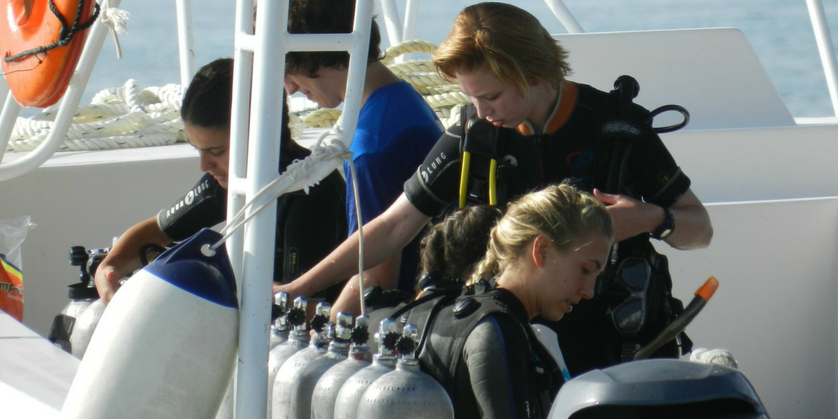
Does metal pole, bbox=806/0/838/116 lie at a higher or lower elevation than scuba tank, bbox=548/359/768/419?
higher

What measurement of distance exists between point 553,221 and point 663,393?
2.02 feet

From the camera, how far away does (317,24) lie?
1.99 meters

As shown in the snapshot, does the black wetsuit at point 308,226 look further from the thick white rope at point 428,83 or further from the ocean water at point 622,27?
the ocean water at point 622,27

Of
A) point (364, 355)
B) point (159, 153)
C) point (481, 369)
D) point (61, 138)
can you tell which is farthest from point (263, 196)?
point (159, 153)

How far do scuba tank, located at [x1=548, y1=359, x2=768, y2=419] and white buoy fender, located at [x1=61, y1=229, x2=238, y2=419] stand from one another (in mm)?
516

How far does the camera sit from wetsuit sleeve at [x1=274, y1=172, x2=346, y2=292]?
6.73 ft

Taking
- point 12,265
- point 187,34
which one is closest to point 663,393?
point 12,265

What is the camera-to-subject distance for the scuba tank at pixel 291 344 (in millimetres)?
1517

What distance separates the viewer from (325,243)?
2.11 m

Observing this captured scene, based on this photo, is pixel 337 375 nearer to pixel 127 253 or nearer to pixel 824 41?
pixel 127 253

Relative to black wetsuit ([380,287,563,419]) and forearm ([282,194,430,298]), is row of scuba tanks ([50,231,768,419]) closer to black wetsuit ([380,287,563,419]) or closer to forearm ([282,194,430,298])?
black wetsuit ([380,287,563,419])

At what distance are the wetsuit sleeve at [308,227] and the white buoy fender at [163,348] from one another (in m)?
0.66

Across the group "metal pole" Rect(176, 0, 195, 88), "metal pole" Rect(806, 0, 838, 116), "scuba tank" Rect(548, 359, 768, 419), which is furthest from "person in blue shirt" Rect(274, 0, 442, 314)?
"metal pole" Rect(806, 0, 838, 116)

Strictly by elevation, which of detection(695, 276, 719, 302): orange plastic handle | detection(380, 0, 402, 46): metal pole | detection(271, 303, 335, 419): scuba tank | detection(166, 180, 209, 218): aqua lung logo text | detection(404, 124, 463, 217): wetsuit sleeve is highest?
detection(380, 0, 402, 46): metal pole
